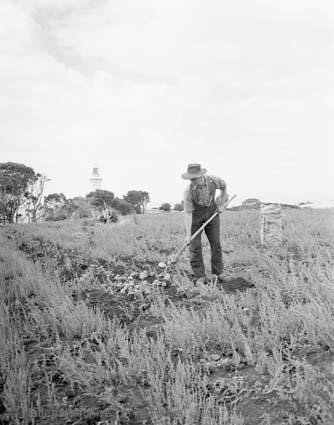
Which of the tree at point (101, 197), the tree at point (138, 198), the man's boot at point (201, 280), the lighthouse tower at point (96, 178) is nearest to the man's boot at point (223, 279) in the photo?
the man's boot at point (201, 280)

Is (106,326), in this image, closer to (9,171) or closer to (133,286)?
(133,286)

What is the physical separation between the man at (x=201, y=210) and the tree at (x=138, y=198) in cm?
4154

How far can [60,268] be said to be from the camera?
6.88 meters

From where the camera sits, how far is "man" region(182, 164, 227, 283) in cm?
522

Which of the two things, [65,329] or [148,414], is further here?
[65,329]

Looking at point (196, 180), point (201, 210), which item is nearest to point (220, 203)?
point (201, 210)

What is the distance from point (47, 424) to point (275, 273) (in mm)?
3387

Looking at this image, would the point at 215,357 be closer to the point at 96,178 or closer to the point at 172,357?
the point at 172,357

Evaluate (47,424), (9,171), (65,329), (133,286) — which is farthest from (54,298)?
(9,171)

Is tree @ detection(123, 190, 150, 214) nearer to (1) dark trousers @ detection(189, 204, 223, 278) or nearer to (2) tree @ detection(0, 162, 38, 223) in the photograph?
(2) tree @ detection(0, 162, 38, 223)

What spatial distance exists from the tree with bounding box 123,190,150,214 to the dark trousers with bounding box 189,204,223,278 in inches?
1636

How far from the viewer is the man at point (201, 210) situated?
205 inches

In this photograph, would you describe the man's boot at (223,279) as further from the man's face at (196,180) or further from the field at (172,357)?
the man's face at (196,180)

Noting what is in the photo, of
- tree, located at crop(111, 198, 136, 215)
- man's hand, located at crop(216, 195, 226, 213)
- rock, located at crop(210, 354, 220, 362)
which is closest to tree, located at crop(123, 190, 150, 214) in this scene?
tree, located at crop(111, 198, 136, 215)
